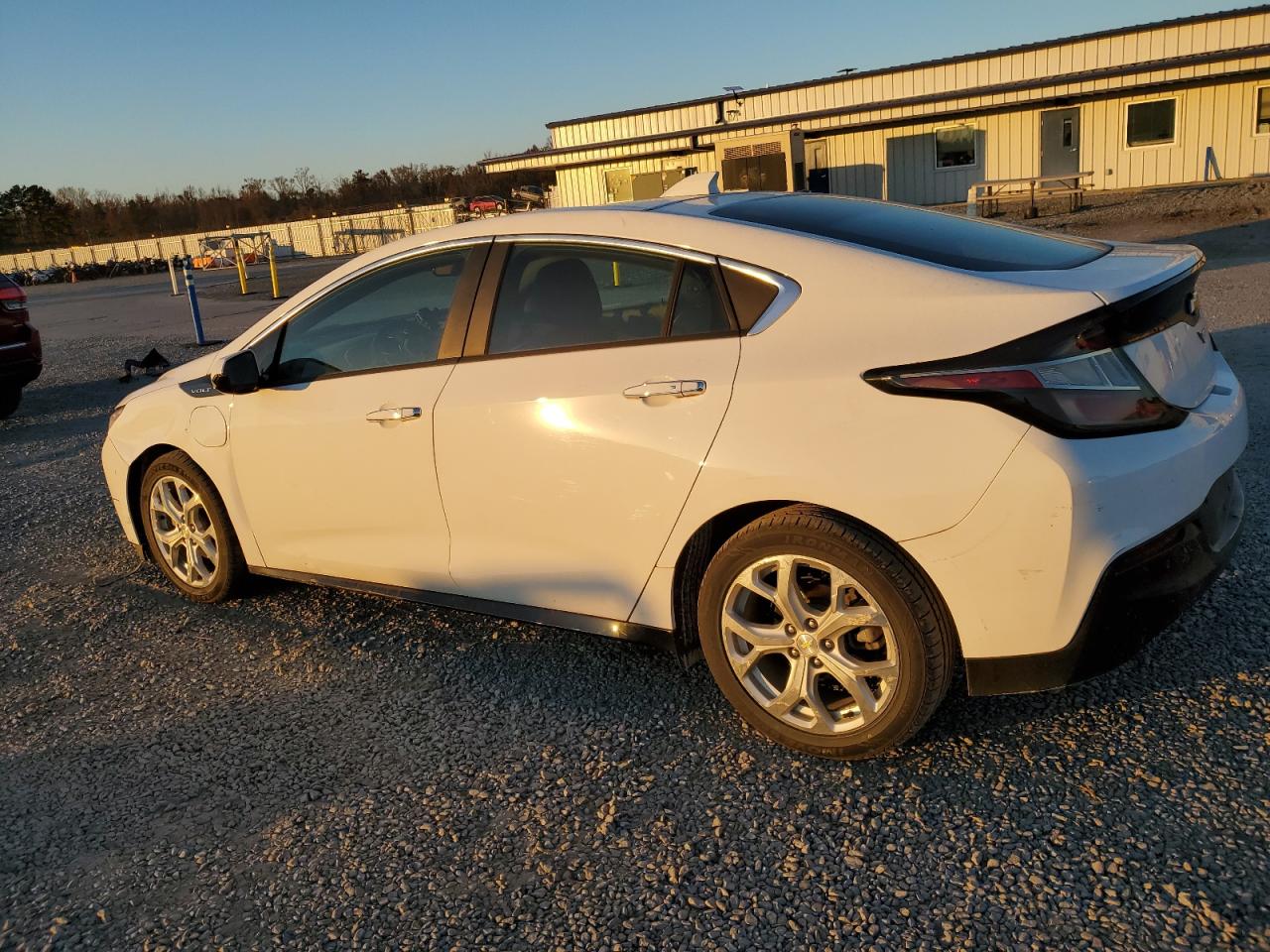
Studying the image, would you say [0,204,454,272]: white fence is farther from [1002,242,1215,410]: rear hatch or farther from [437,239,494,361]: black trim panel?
[1002,242,1215,410]: rear hatch

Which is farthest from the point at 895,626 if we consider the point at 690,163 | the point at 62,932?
the point at 690,163

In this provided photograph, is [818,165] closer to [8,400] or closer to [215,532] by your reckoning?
[8,400]

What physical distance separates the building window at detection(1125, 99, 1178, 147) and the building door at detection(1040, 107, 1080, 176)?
1331mm

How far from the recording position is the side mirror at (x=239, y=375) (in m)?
3.97

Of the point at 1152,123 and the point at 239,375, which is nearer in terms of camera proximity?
the point at 239,375

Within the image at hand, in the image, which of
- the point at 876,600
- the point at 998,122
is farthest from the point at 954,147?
the point at 876,600

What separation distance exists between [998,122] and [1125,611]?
29155 millimetres

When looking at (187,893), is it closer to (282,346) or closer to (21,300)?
(282,346)

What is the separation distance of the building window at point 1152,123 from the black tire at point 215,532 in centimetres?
2870

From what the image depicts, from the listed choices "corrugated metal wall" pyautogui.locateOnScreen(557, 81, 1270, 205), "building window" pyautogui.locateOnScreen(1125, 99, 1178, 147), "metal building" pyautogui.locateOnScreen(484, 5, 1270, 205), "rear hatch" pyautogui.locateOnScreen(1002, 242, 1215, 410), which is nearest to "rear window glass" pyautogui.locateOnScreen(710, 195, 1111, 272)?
"rear hatch" pyautogui.locateOnScreen(1002, 242, 1215, 410)

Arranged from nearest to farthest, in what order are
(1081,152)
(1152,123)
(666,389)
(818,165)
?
(666,389), (1152,123), (1081,152), (818,165)

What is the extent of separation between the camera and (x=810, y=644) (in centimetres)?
289

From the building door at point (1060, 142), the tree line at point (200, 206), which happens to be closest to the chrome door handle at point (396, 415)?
the building door at point (1060, 142)

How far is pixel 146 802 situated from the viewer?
3064mm
